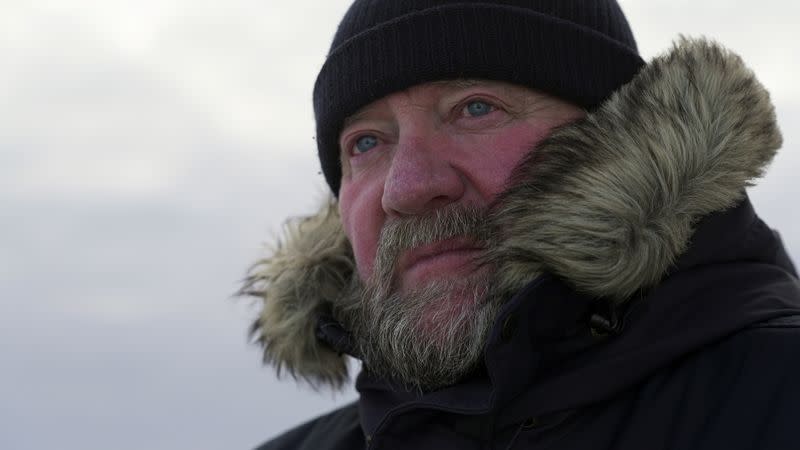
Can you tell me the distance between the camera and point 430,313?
87.0 inches

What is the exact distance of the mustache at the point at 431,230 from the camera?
2.17 meters

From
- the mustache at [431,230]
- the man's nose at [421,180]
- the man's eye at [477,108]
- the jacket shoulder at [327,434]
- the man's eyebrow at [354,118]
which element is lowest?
the jacket shoulder at [327,434]

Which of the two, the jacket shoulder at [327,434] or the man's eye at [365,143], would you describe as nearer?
the man's eye at [365,143]

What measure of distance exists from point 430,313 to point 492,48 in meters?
0.69

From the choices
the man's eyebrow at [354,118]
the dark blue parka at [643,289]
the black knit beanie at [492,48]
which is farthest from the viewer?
the man's eyebrow at [354,118]

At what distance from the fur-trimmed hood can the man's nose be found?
0.55 ft

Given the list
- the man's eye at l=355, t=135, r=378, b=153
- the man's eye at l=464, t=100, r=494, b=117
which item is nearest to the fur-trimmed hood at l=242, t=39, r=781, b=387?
the man's eye at l=464, t=100, r=494, b=117

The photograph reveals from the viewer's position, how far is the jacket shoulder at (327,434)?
2.72m

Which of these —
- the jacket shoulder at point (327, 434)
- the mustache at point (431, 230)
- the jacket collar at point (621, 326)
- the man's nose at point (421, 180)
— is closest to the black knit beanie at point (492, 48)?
the man's nose at point (421, 180)

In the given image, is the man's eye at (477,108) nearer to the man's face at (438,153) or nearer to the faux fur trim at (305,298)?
the man's face at (438,153)

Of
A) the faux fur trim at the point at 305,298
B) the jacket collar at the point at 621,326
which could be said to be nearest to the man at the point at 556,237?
the jacket collar at the point at 621,326

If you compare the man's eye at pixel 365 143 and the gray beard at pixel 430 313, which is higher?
the man's eye at pixel 365 143

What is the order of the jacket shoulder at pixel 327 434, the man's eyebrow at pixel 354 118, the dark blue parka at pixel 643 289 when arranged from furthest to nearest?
1. the jacket shoulder at pixel 327 434
2. the man's eyebrow at pixel 354 118
3. the dark blue parka at pixel 643 289

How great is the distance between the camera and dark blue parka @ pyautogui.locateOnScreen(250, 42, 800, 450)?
1880mm
